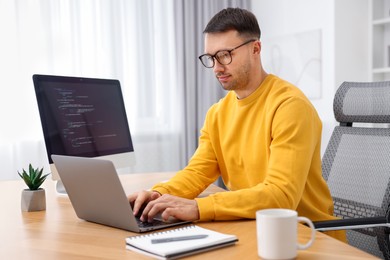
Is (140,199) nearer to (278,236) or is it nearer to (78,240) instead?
(78,240)

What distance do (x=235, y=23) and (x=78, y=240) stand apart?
83 cm

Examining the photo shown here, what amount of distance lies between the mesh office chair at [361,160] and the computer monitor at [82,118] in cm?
84

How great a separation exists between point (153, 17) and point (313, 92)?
4.50ft

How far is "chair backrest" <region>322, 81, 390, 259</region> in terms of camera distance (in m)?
1.70

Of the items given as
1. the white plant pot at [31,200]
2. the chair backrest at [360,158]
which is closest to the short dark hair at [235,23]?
the chair backrest at [360,158]

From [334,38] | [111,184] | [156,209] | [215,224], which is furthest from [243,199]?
[334,38]

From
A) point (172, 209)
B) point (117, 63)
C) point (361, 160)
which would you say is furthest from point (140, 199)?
point (117, 63)

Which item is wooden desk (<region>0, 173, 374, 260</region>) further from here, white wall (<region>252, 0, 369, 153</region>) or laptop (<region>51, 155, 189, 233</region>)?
white wall (<region>252, 0, 369, 153</region>)

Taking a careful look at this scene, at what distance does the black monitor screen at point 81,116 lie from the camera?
5.37ft

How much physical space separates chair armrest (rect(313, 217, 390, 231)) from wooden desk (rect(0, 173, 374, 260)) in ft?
0.83

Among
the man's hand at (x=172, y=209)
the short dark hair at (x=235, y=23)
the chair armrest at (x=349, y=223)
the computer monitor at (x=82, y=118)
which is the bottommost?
the chair armrest at (x=349, y=223)

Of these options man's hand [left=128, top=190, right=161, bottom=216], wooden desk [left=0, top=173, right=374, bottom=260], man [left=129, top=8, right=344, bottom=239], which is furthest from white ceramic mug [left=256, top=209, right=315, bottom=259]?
man's hand [left=128, top=190, right=161, bottom=216]

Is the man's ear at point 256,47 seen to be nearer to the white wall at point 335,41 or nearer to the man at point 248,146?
the man at point 248,146

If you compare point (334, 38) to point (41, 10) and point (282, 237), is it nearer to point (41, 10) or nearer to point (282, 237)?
point (41, 10)
